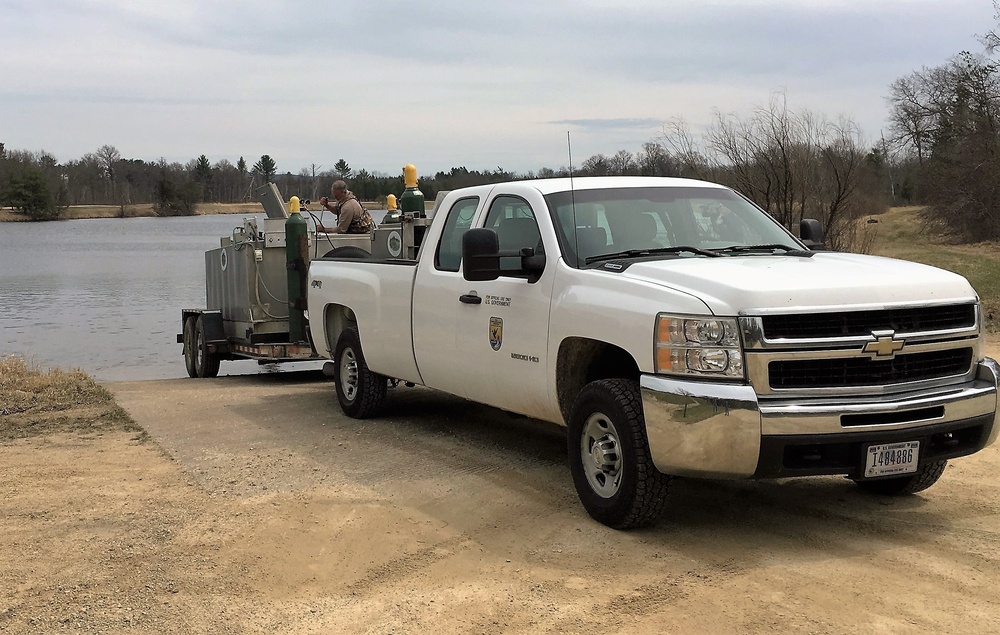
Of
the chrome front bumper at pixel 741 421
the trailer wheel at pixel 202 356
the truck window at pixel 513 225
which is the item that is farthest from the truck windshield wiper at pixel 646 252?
the trailer wheel at pixel 202 356

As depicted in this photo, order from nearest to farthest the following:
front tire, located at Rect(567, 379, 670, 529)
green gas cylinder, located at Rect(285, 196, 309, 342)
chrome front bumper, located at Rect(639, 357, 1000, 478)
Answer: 1. chrome front bumper, located at Rect(639, 357, 1000, 478)
2. front tire, located at Rect(567, 379, 670, 529)
3. green gas cylinder, located at Rect(285, 196, 309, 342)

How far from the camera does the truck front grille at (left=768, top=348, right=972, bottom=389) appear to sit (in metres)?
5.18

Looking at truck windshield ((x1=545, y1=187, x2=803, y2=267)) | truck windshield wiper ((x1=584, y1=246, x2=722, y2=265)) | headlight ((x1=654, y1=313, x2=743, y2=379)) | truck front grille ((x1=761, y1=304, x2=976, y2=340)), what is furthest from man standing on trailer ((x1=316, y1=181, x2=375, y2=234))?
truck front grille ((x1=761, y1=304, x2=976, y2=340))

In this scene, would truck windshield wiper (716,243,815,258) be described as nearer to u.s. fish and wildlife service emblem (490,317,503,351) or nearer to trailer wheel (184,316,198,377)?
u.s. fish and wildlife service emblem (490,317,503,351)

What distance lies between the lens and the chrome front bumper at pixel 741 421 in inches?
200

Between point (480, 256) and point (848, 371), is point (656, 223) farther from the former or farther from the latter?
point (848, 371)

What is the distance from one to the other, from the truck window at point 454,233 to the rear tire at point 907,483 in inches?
121

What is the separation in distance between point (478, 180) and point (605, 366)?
2.91 meters

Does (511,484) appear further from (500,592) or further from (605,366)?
(500,592)

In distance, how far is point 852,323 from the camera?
17.1ft

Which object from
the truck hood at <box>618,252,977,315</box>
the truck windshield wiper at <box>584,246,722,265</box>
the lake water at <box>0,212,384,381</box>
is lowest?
the lake water at <box>0,212,384,381</box>

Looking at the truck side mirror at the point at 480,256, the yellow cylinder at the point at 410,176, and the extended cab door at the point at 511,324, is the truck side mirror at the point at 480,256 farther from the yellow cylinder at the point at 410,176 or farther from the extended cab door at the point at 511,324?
the yellow cylinder at the point at 410,176

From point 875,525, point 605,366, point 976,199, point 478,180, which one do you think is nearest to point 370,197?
point 478,180

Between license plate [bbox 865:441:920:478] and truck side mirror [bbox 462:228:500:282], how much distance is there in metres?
2.36
